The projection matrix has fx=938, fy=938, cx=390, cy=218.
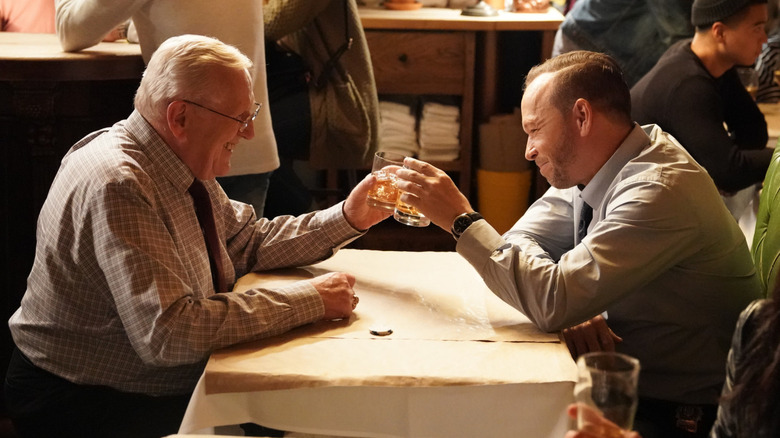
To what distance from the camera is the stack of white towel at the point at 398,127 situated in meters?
4.60

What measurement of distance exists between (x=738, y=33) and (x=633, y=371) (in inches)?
97.8

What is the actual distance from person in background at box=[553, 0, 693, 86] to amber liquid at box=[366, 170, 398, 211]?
93.0 inches

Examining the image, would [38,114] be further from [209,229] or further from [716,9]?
[716,9]

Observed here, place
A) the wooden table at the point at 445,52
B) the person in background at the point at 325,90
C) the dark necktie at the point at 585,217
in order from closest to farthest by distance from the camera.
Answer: the dark necktie at the point at 585,217
the person in background at the point at 325,90
the wooden table at the point at 445,52

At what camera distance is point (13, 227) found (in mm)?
3109

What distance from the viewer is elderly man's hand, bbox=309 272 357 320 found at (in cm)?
193

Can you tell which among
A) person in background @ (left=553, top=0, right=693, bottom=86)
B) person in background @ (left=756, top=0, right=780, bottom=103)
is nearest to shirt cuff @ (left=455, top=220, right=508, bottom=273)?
person in background @ (left=553, top=0, right=693, bottom=86)

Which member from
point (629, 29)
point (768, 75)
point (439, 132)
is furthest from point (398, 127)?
point (768, 75)

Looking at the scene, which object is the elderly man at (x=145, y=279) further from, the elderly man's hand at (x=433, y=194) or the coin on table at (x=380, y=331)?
the elderly man's hand at (x=433, y=194)

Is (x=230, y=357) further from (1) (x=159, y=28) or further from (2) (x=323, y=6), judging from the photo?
(2) (x=323, y=6)

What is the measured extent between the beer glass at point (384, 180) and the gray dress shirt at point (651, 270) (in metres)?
0.25

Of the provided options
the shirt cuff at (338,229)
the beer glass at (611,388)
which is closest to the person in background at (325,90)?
the shirt cuff at (338,229)

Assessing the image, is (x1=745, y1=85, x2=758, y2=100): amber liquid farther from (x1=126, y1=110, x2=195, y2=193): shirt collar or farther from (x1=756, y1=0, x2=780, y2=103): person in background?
(x1=126, y1=110, x2=195, y2=193): shirt collar

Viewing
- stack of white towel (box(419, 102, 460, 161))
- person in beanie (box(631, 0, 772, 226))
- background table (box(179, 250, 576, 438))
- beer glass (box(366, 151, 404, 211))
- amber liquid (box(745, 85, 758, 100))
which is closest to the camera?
background table (box(179, 250, 576, 438))
